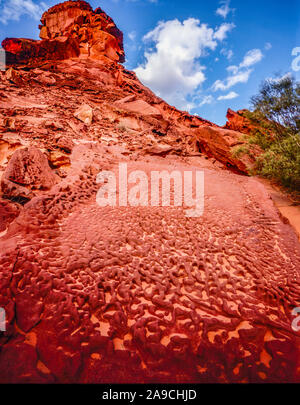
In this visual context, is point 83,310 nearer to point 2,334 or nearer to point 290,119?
point 2,334

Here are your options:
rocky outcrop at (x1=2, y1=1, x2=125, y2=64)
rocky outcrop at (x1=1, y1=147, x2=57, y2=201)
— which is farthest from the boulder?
rocky outcrop at (x1=2, y1=1, x2=125, y2=64)

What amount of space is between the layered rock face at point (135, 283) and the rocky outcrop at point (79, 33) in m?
22.1

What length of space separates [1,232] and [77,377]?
8.34 feet

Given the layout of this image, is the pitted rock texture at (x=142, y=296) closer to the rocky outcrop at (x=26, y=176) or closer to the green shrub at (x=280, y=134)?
the rocky outcrop at (x=26, y=176)

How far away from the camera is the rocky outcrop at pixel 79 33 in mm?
19531

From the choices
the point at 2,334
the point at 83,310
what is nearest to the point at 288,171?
the point at 83,310

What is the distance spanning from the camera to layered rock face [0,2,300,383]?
5.25 ft

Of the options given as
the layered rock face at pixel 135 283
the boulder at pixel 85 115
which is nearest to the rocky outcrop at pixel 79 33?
the boulder at pixel 85 115

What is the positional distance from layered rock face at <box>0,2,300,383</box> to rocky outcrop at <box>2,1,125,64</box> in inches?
870

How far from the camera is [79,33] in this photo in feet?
71.8

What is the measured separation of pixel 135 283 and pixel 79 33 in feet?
102

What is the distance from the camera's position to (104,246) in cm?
276

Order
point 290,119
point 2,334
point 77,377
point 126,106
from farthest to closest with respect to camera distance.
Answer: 1. point 126,106
2. point 290,119
3. point 2,334
4. point 77,377

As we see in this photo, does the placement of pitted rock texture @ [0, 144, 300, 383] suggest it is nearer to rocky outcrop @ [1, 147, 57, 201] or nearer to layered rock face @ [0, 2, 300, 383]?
layered rock face @ [0, 2, 300, 383]
